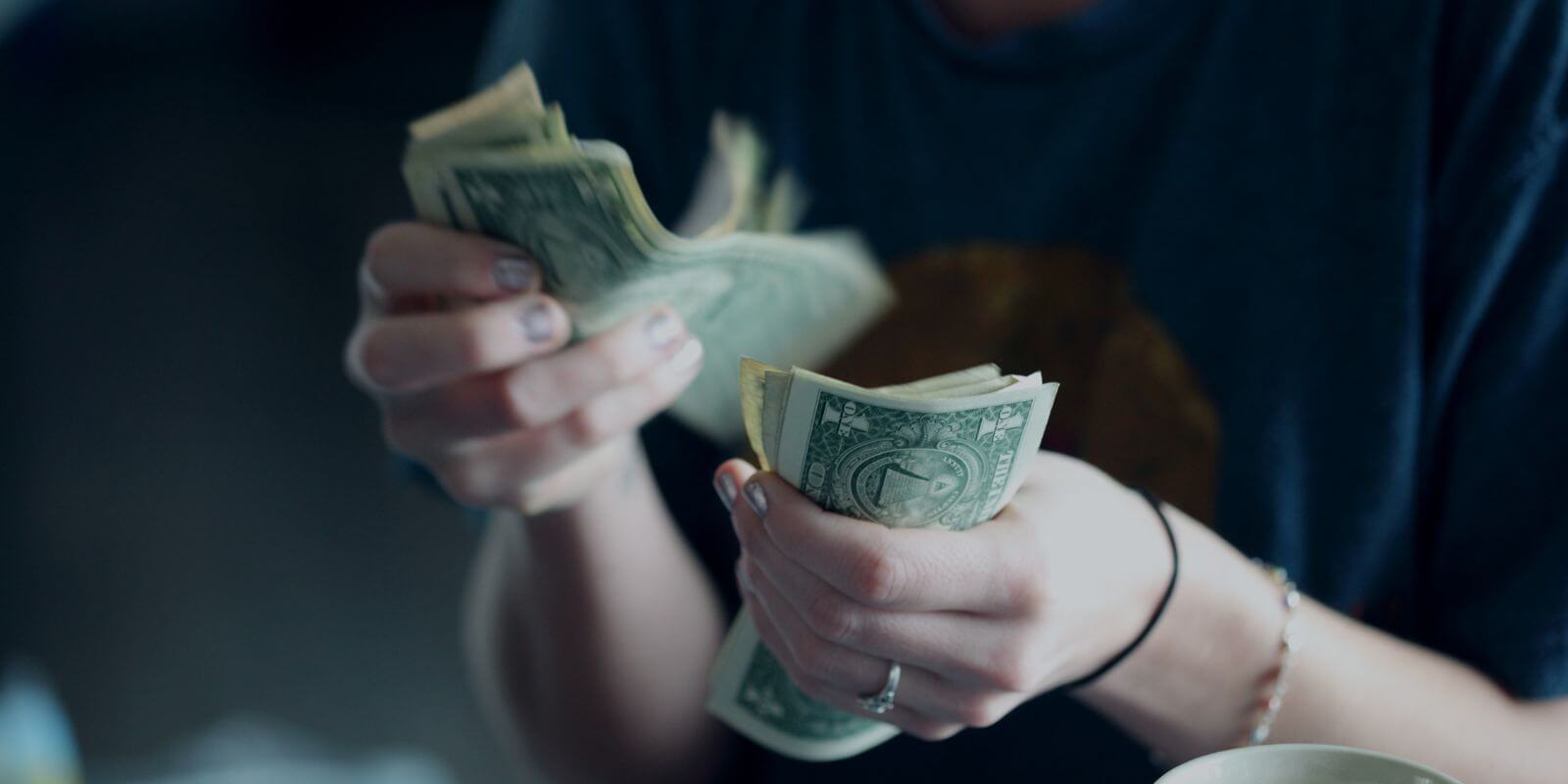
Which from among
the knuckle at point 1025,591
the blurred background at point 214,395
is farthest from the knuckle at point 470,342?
the blurred background at point 214,395

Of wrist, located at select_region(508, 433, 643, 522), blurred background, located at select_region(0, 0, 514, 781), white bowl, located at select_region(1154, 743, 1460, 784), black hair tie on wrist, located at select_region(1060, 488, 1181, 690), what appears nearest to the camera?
white bowl, located at select_region(1154, 743, 1460, 784)

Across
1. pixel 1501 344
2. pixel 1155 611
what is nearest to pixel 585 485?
pixel 1155 611

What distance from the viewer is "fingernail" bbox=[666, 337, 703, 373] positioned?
1.66 ft

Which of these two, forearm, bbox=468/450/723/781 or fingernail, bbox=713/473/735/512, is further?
forearm, bbox=468/450/723/781

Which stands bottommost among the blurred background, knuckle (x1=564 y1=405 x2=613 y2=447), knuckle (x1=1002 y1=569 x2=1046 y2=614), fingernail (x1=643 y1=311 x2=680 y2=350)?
the blurred background

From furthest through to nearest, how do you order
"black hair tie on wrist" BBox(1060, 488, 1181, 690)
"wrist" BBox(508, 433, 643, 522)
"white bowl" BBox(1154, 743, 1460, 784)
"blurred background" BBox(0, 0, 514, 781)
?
"blurred background" BBox(0, 0, 514, 781)
"wrist" BBox(508, 433, 643, 522)
"black hair tie on wrist" BBox(1060, 488, 1181, 690)
"white bowl" BBox(1154, 743, 1460, 784)

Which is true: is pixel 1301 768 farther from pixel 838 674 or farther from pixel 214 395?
pixel 214 395

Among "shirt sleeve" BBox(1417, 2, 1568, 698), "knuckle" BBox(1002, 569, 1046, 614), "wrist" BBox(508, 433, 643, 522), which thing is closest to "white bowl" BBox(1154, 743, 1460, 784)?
"knuckle" BBox(1002, 569, 1046, 614)

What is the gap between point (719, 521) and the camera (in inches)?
24.5

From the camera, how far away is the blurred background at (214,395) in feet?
6.40

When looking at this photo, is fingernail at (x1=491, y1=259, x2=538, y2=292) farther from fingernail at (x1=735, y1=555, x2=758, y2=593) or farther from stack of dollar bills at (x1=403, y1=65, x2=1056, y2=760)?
fingernail at (x1=735, y1=555, x2=758, y2=593)

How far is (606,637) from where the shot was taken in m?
0.69

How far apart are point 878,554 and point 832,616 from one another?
4 cm

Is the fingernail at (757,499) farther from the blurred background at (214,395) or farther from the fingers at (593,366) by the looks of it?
the blurred background at (214,395)
